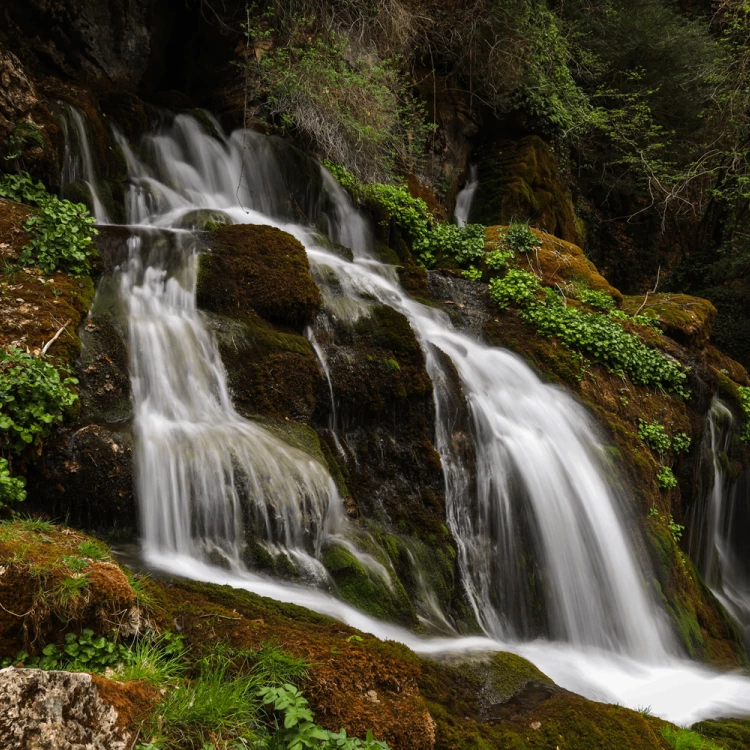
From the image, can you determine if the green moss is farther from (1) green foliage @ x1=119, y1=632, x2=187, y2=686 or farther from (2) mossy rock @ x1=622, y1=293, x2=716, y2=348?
(2) mossy rock @ x1=622, y1=293, x2=716, y2=348

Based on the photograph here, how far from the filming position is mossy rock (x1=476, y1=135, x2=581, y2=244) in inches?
522

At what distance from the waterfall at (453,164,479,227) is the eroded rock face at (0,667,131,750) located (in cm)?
1220

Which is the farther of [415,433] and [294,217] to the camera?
[294,217]

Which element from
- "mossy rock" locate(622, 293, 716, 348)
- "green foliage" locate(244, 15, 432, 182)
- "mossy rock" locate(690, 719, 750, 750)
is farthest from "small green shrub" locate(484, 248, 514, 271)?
"mossy rock" locate(690, 719, 750, 750)

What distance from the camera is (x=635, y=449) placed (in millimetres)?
7340

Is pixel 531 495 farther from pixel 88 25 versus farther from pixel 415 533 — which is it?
pixel 88 25

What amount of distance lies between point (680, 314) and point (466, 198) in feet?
18.4

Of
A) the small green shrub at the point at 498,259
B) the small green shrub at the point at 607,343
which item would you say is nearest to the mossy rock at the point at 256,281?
the small green shrub at the point at 607,343

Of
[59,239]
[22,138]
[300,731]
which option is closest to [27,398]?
[59,239]

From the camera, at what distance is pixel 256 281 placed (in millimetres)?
5980

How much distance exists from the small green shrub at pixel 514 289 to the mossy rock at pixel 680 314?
1.73 metres

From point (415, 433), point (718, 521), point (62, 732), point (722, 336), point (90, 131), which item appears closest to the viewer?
point (62, 732)

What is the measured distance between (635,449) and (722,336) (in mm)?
8823

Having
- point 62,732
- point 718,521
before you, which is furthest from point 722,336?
point 62,732
